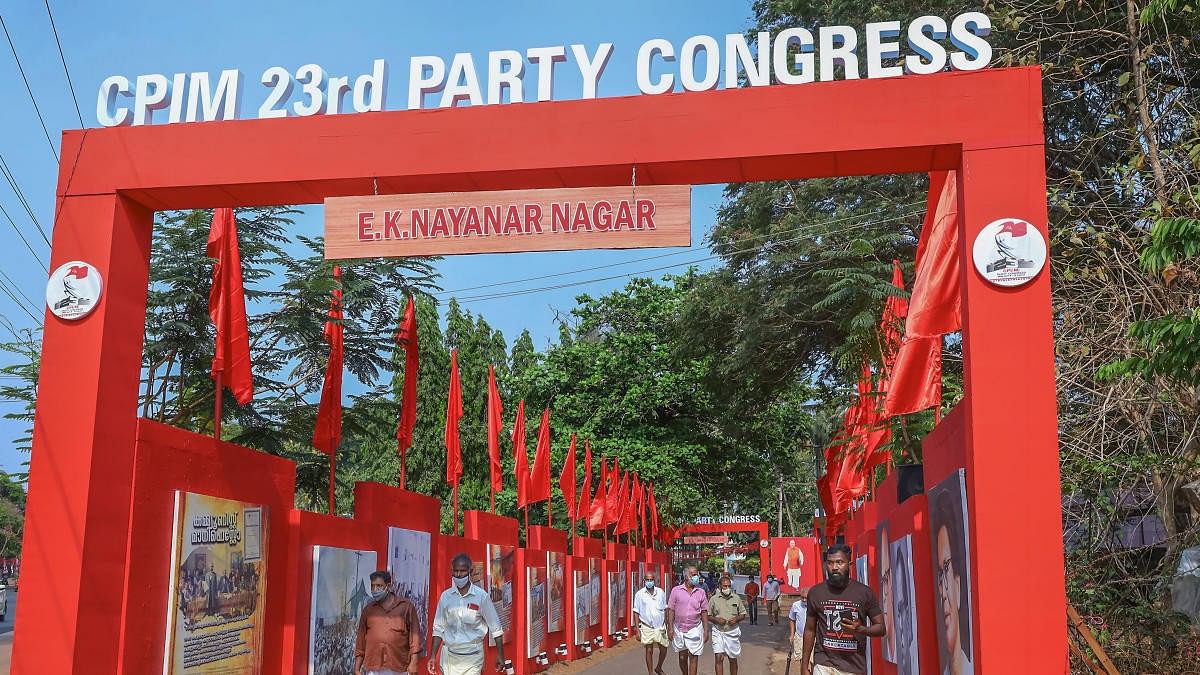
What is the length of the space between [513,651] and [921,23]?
1289cm

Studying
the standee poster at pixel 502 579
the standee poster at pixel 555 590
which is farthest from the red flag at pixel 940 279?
the standee poster at pixel 555 590

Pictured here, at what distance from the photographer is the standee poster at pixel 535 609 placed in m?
18.8

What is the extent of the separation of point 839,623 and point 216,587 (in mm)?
4834

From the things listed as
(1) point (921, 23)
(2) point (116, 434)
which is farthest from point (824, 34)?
(2) point (116, 434)

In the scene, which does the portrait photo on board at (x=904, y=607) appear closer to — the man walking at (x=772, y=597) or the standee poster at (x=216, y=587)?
the standee poster at (x=216, y=587)

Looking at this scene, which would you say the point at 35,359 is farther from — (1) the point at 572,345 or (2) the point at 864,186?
(1) the point at 572,345

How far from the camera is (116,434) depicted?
28.3 feet

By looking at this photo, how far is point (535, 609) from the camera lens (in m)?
19.4

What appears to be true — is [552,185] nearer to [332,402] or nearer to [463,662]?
[463,662]

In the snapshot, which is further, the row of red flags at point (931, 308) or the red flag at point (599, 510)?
the red flag at point (599, 510)

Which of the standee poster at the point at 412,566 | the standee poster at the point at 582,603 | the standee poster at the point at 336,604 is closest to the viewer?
the standee poster at the point at 336,604

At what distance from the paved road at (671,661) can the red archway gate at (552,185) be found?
1295cm

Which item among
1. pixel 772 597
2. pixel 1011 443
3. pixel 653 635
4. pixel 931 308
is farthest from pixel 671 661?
pixel 772 597

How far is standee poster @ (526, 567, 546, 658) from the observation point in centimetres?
1878
